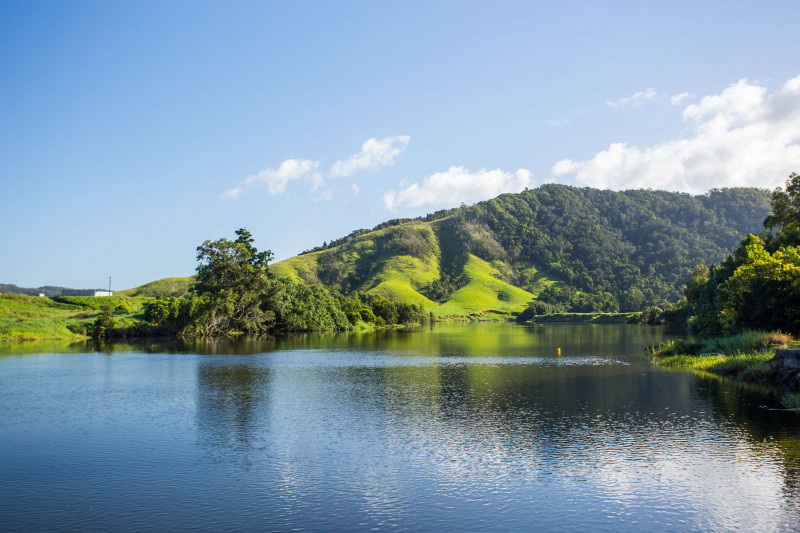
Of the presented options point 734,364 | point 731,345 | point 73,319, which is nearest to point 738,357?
point 734,364

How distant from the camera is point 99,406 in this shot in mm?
30484

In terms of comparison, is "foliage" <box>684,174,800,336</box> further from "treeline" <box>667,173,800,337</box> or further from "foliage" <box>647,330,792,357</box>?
"foliage" <box>647,330,792,357</box>

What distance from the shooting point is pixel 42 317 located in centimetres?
9281

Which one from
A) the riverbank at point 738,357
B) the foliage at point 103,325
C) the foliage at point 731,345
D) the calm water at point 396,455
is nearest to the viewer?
the calm water at point 396,455

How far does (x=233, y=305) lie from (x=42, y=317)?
30.3 metres

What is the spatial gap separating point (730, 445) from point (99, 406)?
30261 millimetres

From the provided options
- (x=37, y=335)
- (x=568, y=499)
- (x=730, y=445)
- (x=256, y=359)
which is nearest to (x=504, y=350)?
A: (x=256, y=359)

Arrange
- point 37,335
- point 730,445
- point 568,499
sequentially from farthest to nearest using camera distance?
point 37,335, point 730,445, point 568,499

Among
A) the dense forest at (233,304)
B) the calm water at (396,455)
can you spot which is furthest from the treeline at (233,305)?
the calm water at (396,455)

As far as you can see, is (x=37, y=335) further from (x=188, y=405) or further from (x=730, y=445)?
(x=730, y=445)

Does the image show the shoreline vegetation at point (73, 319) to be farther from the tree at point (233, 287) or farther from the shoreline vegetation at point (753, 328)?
the shoreline vegetation at point (753, 328)

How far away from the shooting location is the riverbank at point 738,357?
35.6 metres

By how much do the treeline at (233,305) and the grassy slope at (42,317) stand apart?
476 cm

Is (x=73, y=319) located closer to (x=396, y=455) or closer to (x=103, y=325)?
(x=103, y=325)
